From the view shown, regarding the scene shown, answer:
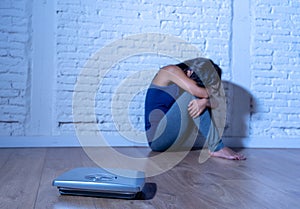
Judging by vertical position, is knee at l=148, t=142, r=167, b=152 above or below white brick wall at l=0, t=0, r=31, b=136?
below

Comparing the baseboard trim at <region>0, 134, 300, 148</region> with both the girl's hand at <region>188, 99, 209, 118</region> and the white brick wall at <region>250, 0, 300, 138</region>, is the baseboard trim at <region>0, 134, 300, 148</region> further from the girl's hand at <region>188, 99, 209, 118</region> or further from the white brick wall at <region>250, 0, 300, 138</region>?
the girl's hand at <region>188, 99, 209, 118</region>

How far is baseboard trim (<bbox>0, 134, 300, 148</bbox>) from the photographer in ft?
7.25

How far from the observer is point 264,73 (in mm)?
2572

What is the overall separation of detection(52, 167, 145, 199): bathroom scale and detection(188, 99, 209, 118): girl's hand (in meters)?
0.97

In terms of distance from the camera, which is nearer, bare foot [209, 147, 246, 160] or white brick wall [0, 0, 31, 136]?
bare foot [209, 147, 246, 160]

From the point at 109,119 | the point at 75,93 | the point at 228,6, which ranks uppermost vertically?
the point at 228,6

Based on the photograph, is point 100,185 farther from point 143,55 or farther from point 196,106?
point 143,55

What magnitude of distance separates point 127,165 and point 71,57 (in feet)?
3.25

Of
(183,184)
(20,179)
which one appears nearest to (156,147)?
(183,184)

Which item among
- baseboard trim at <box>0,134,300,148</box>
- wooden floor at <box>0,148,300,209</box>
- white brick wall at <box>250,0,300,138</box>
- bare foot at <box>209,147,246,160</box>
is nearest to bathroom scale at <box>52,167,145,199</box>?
wooden floor at <box>0,148,300,209</box>

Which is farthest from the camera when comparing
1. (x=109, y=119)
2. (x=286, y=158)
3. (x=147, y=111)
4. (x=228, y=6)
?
(x=228, y=6)

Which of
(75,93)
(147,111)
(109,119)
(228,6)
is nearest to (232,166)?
(147,111)

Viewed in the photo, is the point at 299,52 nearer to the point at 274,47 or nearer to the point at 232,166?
the point at 274,47

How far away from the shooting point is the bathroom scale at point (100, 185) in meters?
1.04
